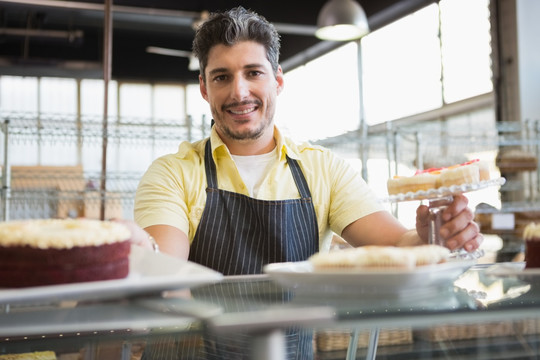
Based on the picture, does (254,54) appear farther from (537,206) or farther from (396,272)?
(537,206)

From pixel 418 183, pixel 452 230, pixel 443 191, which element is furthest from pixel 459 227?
pixel 443 191

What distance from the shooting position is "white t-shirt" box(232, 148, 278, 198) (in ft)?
6.09

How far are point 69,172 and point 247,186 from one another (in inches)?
97.6

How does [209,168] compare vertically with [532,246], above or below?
above

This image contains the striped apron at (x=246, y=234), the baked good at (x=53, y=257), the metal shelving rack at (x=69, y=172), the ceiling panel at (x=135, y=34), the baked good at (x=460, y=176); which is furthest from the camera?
the ceiling panel at (x=135, y=34)

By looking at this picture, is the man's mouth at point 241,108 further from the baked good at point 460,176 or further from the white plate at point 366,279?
the white plate at point 366,279

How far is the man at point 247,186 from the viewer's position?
66.9 inches

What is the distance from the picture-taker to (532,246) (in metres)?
0.89

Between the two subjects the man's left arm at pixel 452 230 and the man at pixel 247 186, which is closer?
the man's left arm at pixel 452 230

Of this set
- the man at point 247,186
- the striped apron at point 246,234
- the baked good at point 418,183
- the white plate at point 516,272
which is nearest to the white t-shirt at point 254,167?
the man at point 247,186

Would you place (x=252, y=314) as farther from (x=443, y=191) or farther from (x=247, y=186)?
(x=247, y=186)

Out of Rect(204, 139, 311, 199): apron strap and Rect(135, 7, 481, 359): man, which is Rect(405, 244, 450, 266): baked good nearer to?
Rect(135, 7, 481, 359): man

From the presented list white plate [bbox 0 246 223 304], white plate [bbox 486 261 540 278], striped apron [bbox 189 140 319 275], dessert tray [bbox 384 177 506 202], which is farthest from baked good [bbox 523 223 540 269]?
striped apron [bbox 189 140 319 275]

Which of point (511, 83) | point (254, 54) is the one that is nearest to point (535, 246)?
point (254, 54)
